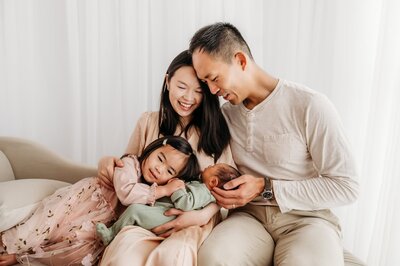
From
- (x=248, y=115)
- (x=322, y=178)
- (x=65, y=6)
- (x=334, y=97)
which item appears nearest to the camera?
(x=322, y=178)

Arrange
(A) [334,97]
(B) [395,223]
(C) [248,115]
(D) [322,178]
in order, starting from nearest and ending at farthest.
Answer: (D) [322,178] < (C) [248,115] < (B) [395,223] < (A) [334,97]

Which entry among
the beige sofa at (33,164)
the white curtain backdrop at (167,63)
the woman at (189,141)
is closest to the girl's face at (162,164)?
the woman at (189,141)

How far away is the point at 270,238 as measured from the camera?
1576 mm

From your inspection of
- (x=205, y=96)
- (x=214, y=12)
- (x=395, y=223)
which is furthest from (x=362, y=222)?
(x=214, y=12)

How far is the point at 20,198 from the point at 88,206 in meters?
0.26

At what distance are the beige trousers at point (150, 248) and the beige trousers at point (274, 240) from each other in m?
0.05

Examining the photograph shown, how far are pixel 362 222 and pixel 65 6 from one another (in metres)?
1.77

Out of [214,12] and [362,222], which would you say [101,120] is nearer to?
[214,12]

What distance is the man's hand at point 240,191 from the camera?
60.7 inches

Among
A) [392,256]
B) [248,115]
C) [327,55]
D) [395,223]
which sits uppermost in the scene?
[327,55]

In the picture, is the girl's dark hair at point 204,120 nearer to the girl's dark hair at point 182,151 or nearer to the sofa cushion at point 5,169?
the girl's dark hair at point 182,151

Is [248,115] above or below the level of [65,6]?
below

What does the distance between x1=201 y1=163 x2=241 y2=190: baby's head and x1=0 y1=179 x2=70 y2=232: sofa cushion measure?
0.63 metres

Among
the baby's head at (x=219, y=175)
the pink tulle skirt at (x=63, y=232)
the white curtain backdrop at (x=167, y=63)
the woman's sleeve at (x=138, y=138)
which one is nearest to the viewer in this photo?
the pink tulle skirt at (x=63, y=232)
